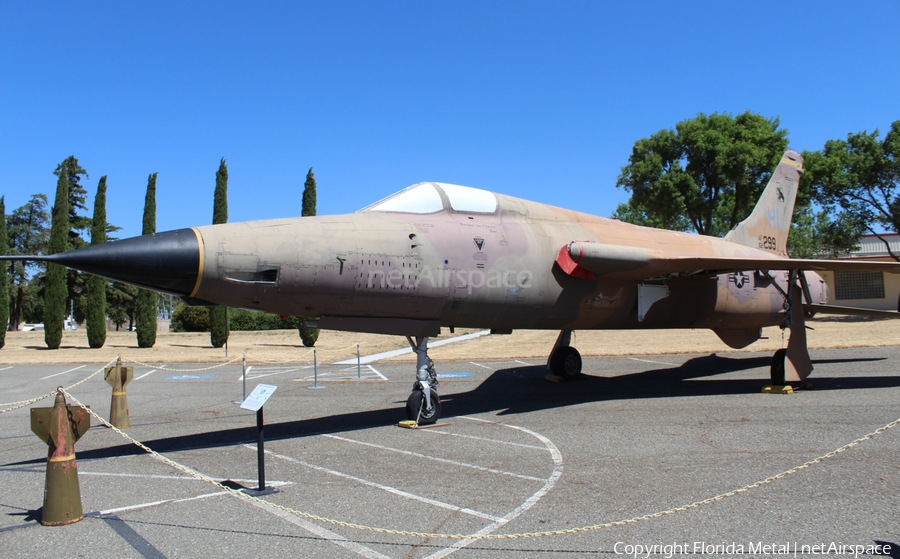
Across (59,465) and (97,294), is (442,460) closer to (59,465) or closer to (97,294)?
(59,465)

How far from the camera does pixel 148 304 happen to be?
31.2 metres

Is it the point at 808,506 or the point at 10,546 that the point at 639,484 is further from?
the point at 10,546

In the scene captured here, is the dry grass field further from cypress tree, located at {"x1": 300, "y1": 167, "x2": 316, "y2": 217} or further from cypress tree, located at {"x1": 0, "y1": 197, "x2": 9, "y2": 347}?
cypress tree, located at {"x1": 300, "y1": 167, "x2": 316, "y2": 217}

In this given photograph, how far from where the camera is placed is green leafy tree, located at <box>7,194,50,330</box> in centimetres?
6012

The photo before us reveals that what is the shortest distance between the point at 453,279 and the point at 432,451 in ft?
8.35

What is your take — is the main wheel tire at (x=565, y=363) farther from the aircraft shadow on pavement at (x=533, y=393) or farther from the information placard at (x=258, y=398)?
the information placard at (x=258, y=398)

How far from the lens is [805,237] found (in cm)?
7462

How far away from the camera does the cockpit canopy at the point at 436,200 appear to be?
9.52 metres

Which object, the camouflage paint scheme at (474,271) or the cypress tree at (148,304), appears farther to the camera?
the cypress tree at (148,304)

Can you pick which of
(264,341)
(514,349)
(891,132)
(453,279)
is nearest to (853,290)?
(891,132)

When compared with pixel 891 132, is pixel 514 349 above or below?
below
